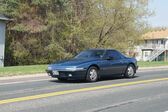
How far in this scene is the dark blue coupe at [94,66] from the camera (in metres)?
16.1

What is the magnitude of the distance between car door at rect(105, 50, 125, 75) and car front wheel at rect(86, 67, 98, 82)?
2.53ft

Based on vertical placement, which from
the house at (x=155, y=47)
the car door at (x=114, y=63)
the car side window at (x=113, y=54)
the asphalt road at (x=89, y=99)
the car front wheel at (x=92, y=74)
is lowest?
the asphalt road at (x=89, y=99)

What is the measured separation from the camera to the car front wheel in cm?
1650

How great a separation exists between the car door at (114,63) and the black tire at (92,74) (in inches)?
30.3

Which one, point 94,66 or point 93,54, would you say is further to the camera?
point 93,54

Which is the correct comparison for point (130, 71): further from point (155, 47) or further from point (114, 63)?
point (155, 47)

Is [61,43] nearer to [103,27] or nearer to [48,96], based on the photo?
[103,27]

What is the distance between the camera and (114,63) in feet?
58.8

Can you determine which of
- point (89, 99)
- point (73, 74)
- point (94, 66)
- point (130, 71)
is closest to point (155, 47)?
point (130, 71)

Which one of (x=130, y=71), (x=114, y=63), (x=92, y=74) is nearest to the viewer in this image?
(x=92, y=74)

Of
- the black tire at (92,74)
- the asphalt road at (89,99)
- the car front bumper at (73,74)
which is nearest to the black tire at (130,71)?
the black tire at (92,74)

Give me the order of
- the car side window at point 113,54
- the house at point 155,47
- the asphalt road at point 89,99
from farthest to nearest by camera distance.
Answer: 1. the house at point 155,47
2. the car side window at point 113,54
3. the asphalt road at point 89,99

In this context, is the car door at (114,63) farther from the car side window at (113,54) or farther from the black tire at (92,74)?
the black tire at (92,74)

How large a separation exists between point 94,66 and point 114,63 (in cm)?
139
